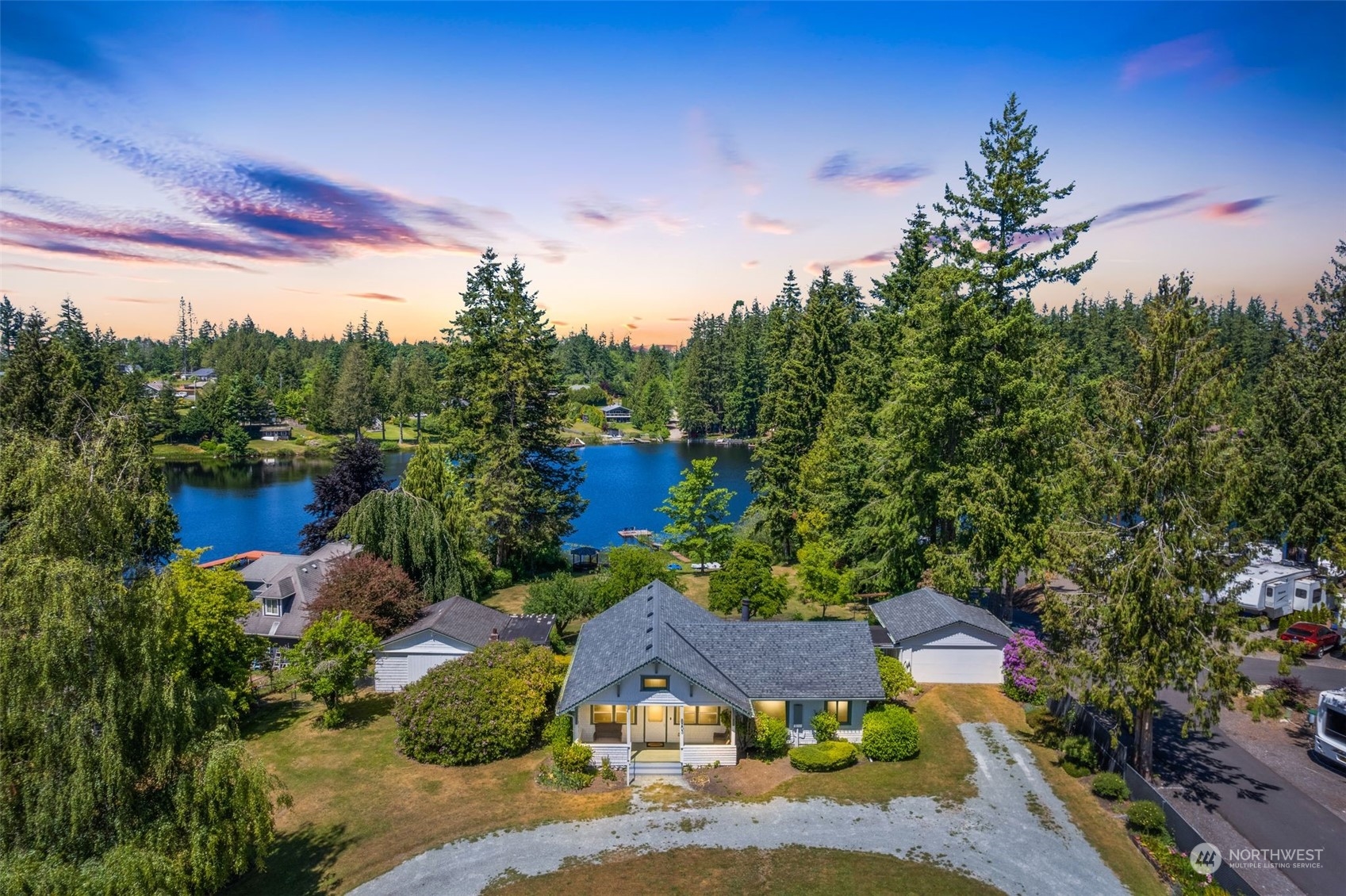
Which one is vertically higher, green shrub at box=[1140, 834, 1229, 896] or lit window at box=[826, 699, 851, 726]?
lit window at box=[826, 699, 851, 726]

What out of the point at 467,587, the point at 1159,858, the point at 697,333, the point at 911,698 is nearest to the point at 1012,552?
the point at 911,698

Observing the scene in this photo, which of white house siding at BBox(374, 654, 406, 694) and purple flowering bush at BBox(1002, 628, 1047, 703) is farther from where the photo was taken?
white house siding at BBox(374, 654, 406, 694)

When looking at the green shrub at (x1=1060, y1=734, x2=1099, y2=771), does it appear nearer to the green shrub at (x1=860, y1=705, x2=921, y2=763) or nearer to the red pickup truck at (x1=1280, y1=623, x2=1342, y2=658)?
the green shrub at (x1=860, y1=705, x2=921, y2=763)

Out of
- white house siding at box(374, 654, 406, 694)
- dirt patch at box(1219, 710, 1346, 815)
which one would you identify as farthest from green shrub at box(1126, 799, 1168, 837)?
white house siding at box(374, 654, 406, 694)

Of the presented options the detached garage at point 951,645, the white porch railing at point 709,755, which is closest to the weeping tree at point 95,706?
the white porch railing at point 709,755

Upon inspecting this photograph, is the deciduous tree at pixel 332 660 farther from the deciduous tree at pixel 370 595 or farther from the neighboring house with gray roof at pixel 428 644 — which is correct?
the deciduous tree at pixel 370 595

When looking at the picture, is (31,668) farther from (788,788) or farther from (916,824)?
(916,824)
